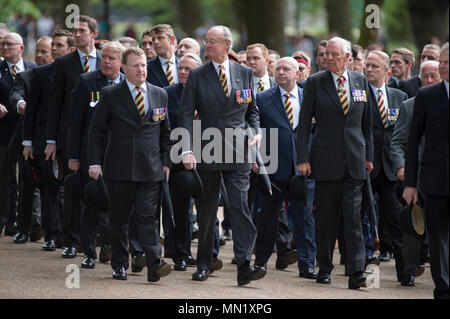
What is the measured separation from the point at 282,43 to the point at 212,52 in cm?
1237

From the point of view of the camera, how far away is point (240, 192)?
10.1 meters

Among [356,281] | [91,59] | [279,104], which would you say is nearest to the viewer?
[356,281]

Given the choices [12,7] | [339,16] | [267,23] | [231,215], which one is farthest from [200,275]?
[339,16]

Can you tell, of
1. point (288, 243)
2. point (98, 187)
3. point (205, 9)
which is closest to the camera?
point (98, 187)

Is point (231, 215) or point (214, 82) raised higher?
point (214, 82)

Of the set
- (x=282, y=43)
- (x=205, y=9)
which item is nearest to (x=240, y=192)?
(x=282, y=43)

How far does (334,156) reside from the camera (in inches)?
401

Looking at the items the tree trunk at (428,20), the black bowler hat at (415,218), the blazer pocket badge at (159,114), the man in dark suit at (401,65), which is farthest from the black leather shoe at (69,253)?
the tree trunk at (428,20)

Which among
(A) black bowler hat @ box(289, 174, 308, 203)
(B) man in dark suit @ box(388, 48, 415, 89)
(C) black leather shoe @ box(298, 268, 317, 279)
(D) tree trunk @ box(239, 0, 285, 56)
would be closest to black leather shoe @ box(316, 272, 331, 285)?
(C) black leather shoe @ box(298, 268, 317, 279)

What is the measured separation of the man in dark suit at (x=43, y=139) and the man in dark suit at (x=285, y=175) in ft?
8.83

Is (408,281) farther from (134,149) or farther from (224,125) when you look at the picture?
(134,149)

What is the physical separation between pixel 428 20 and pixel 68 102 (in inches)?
716
